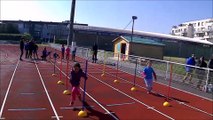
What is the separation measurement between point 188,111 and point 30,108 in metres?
5.11

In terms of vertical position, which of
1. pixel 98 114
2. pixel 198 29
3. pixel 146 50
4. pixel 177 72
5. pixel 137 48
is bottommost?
pixel 98 114

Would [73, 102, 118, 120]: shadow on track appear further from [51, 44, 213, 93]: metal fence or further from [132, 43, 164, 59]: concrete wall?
[132, 43, 164, 59]: concrete wall

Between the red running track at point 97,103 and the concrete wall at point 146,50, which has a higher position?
the concrete wall at point 146,50

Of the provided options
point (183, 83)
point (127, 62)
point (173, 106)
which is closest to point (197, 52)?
point (127, 62)

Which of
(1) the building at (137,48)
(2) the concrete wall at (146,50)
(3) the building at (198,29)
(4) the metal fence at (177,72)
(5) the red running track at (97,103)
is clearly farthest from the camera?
(3) the building at (198,29)

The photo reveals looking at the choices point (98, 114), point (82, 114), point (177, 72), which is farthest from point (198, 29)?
point (82, 114)

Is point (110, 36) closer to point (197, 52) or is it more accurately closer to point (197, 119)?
point (197, 52)

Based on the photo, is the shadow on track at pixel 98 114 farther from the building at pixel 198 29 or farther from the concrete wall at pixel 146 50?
the building at pixel 198 29

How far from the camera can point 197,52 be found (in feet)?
211

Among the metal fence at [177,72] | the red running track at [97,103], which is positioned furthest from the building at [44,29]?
the red running track at [97,103]

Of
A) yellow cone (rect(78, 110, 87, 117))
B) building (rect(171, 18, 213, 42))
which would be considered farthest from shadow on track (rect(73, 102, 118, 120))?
building (rect(171, 18, 213, 42))

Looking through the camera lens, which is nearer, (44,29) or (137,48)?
(137,48)

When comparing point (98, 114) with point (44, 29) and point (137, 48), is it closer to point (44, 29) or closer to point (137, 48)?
point (137, 48)

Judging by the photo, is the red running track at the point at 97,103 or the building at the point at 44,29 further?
the building at the point at 44,29
